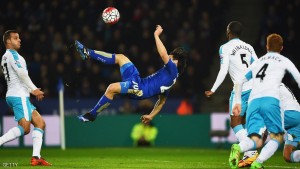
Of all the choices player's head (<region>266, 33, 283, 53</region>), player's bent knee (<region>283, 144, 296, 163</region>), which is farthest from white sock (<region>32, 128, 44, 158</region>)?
player's head (<region>266, 33, 283, 53</region>)

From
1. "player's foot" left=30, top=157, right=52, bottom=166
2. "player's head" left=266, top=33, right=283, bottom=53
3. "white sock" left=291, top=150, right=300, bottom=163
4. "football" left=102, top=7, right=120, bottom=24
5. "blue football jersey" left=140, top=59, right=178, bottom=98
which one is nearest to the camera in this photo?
"player's head" left=266, top=33, right=283, bottom=53

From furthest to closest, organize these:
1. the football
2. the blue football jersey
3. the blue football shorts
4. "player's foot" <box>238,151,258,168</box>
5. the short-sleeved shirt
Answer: the football, the blue football jersey, the short-sleeved shirt, "player's foot" <box>238,151,258,168</box>, the blue football shorts

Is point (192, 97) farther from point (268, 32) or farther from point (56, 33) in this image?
point (56, 33)

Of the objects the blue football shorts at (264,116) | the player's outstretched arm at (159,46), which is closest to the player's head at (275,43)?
the blue football shorts at (264,116)

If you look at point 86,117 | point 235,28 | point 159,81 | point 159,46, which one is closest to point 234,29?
point 235,28

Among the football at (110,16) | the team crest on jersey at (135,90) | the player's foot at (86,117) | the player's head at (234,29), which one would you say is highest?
the football at (110,16)

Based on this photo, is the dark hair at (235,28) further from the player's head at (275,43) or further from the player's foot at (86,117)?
the player's foot at (86,117)

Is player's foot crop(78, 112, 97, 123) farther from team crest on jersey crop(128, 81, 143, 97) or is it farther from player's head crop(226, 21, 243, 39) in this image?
player's head crop(226, 21, 243, 39)

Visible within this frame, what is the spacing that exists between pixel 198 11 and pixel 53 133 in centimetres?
757

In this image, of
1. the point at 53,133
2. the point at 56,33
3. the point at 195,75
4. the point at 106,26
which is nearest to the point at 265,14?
the point at 195,75

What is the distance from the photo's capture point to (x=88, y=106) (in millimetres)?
21578

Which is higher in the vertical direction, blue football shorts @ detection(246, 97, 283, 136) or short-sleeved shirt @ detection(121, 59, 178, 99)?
short-sleeved shirt @ detection(121, 59, 178, 99)

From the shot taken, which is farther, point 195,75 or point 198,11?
point 198,11

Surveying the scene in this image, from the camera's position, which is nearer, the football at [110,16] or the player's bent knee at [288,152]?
the player's bent knee at [288,152]
